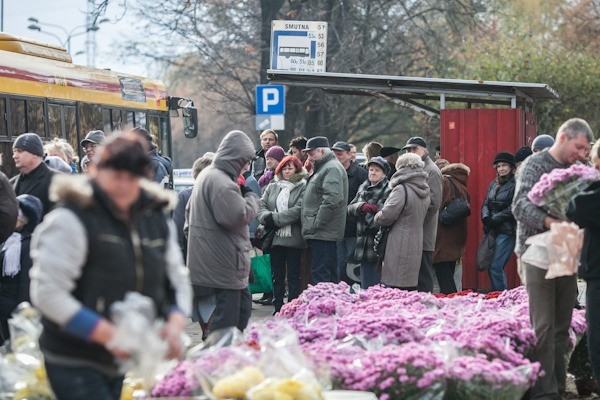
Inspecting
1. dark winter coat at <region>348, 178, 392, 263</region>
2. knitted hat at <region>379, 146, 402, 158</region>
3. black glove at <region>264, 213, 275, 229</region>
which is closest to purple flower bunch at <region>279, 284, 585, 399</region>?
dark winter coat at <region>348, 178, 392, 263</region>

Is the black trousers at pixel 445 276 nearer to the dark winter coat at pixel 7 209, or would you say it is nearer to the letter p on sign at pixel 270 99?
the letter p on sign at pixel 270 99

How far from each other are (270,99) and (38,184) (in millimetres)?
8581

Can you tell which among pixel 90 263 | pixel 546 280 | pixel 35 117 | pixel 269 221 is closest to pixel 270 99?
pixel 35 117

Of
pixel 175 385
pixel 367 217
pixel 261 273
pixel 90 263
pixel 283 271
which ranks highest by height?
pixel 90 263

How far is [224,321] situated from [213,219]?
2.44 ft

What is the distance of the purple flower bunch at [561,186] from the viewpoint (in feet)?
23.7

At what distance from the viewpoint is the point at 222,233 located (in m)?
8.67

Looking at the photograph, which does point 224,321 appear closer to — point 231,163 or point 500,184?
point 231,163

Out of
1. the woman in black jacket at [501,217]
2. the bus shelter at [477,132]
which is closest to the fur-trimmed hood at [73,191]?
the woman in black jacket at [501,217]

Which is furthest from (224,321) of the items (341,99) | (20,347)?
(341,99)

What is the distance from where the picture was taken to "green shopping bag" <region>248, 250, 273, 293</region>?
44.7ft

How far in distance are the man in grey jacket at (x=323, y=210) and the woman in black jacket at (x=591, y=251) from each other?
4699 mm

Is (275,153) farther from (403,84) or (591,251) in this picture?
(591,251)

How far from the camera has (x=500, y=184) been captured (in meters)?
12.8
